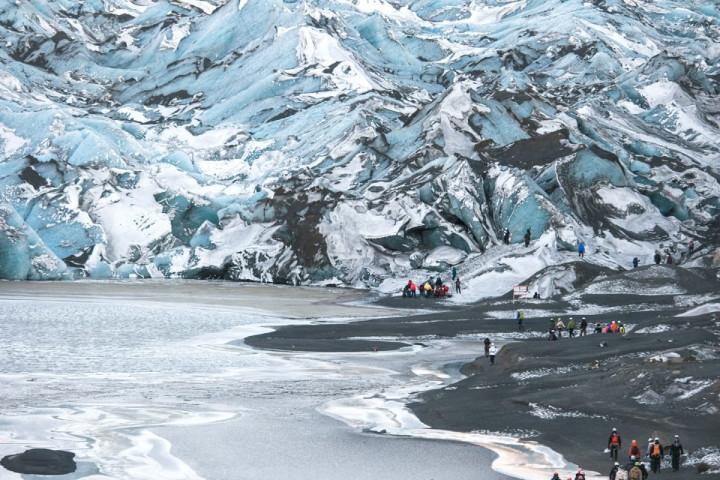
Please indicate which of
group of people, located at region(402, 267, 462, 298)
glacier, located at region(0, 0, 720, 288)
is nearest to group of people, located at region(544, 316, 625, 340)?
glacier, located at region(0, 0, 720, 288)

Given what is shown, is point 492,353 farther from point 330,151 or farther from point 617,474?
point 330,151

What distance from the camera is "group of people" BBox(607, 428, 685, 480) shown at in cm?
1534

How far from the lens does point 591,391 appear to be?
21500mm

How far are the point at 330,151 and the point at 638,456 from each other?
175 ft

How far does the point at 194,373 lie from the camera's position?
26.8 meters

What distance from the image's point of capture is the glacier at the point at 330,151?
54.4 m

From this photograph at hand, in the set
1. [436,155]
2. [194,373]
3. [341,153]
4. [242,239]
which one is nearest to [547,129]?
[436,155]

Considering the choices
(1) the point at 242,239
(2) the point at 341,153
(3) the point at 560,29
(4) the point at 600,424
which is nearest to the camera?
(4) the point at 600,424

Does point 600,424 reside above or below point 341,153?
below

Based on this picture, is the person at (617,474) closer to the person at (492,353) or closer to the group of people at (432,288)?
the person at (492,353)

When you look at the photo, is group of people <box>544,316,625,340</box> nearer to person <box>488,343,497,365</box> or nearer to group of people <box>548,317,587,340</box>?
group of people <box>548,317,587,340</box>

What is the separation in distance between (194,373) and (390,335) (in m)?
9.92

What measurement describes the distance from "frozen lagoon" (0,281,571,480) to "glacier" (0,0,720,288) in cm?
1519

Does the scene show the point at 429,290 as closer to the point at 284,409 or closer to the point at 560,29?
the point at 284,409
